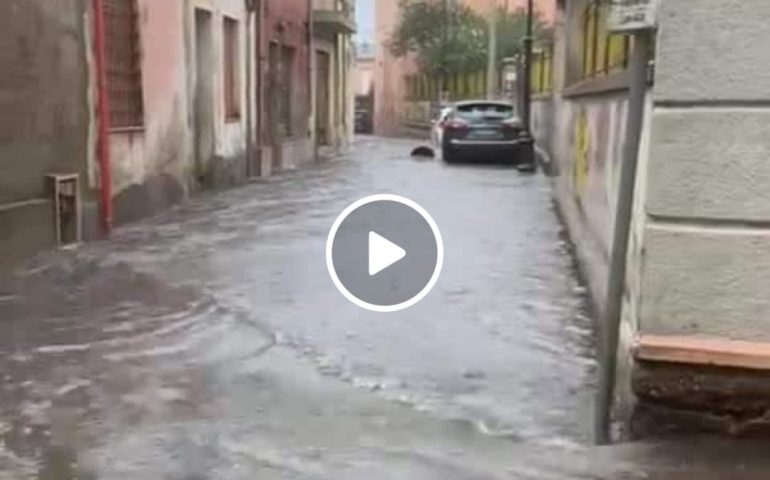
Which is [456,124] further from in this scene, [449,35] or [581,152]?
[449,35]

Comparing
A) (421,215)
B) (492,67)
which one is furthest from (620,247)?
(492,67)

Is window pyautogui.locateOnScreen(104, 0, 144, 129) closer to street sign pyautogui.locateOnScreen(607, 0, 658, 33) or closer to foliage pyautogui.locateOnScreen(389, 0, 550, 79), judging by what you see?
street sign pyautogui.locateOnScreen(607, 0, 658, 33)

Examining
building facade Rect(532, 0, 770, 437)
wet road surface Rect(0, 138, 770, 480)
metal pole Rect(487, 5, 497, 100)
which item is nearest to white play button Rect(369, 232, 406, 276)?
wet road surface Rect(0, 138, 770, 480)

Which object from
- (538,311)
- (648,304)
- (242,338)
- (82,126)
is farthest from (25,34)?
(648,304)

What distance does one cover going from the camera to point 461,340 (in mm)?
7516

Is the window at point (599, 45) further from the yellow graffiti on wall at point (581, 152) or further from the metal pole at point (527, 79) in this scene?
the metal pole at point (527, 79)

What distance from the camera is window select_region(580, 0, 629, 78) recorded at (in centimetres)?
807

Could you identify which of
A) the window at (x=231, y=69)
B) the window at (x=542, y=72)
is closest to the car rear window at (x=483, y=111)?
the window at (x=542, y=72)

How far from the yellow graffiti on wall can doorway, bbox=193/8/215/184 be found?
6.46 m

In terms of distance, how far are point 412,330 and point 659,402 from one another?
2927mm

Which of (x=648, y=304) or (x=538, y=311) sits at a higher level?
(x=648, y=304)

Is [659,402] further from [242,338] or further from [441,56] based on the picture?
[441,56]

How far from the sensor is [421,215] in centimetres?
1497

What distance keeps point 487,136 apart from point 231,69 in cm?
966
